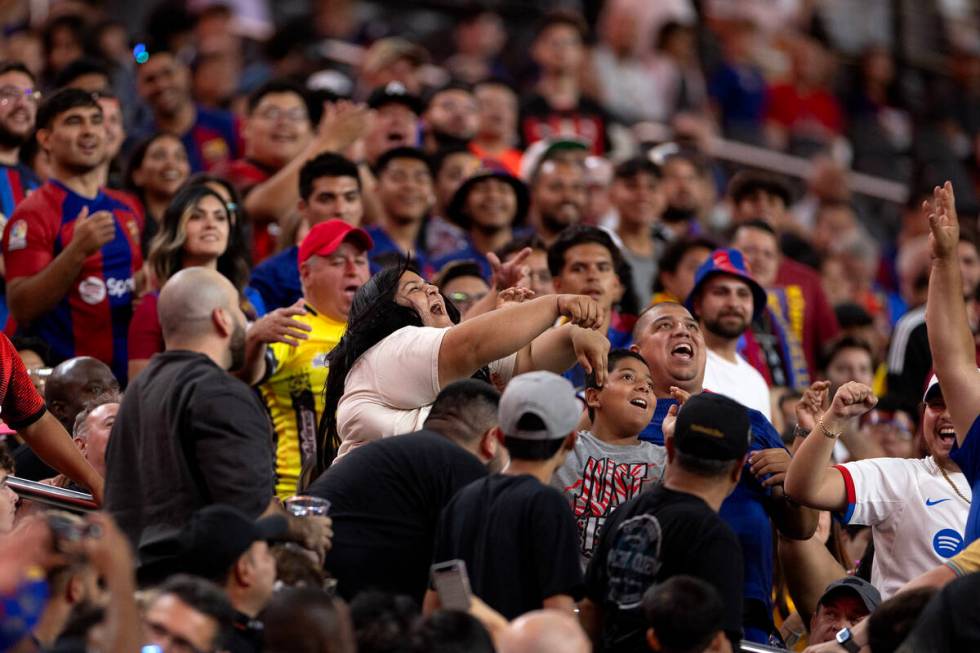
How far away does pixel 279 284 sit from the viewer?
9.51m

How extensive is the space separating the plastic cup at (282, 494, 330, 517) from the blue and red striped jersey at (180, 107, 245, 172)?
6.00 meters

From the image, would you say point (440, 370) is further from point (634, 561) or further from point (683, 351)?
point (683, 351)

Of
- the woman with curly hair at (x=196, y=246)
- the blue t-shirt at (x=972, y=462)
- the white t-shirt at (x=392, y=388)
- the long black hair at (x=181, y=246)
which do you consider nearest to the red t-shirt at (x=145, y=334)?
the woman with curly hair at (x=196, y=246)

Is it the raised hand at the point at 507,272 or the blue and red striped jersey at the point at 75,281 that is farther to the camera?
the blue and red striped jersey at the point at 75,281

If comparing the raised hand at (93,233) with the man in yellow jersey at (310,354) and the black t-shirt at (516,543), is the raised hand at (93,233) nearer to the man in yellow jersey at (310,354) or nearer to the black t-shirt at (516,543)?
the man in yellow jersey at (310,354)

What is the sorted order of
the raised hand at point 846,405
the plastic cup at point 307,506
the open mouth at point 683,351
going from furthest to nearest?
the open mouth at point 683,351, the raised hand at point 846,405, the plastic cup at point 307,506

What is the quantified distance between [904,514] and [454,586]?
2.58m

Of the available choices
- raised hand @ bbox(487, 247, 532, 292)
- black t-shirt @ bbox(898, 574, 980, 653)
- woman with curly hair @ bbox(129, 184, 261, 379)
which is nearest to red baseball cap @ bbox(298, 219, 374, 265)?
woman with curly hair @ bbox(129, 184, 261, 379)

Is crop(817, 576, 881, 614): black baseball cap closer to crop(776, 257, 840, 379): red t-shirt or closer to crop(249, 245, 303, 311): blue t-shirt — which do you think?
crop(249, 245, 303, 311): blue t-shirt

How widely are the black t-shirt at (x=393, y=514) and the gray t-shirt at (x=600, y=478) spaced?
93 cm

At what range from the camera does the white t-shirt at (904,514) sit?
7.30m

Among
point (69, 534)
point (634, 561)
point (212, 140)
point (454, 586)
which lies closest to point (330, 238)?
point (634, 561)

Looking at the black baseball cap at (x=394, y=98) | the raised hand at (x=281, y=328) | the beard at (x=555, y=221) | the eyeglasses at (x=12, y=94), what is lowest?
the raised hand at (x=281, y=328)

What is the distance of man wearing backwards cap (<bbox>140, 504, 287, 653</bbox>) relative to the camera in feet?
18.8
